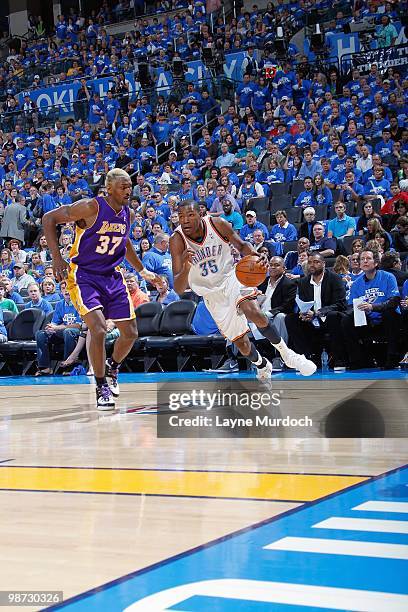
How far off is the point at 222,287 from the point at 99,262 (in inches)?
42.1

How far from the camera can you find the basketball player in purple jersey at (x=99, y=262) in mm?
6781

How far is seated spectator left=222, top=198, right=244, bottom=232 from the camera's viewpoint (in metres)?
13.3

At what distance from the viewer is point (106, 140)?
19750mm

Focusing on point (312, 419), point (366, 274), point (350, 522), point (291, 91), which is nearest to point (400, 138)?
point (291, 91)

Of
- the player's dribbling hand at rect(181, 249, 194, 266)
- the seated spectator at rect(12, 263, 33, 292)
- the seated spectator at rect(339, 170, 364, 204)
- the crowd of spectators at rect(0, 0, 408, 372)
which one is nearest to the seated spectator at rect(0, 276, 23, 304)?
the crowd of spectators at rect(0, 0, 408, 372)

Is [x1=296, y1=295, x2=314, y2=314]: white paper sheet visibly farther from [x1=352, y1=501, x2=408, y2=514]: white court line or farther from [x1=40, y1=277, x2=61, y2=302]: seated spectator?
[x1=352, y1=501, x2=408, y2=514]: white court line

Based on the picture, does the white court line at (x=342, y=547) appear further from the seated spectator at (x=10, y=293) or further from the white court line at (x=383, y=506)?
the seated spectator at (x=10, y=293)

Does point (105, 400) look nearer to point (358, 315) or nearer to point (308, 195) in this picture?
point (358, 315)

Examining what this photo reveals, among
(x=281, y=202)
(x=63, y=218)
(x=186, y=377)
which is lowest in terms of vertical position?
(x=186, y=377)

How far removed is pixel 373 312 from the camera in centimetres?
984

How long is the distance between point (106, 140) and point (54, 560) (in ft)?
58.6

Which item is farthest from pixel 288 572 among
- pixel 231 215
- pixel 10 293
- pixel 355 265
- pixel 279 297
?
pixel 10 293

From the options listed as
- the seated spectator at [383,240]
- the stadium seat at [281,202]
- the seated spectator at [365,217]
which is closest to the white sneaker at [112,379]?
the seated spectator at [383,240]

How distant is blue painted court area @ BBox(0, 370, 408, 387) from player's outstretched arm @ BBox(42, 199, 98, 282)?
306cm
